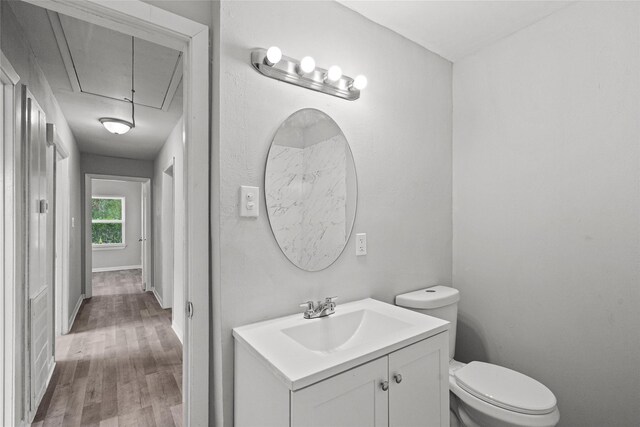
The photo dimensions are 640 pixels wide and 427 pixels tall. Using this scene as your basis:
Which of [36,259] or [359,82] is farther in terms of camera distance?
[36,259]

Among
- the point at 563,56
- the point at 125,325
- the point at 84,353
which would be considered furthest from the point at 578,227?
the point at 125,325

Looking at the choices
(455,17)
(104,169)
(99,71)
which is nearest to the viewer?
(455,17)

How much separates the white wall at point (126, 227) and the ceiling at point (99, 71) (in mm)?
4138

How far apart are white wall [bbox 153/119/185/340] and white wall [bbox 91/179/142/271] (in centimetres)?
292

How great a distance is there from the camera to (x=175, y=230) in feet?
11.0

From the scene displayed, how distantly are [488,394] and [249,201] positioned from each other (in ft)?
4.44

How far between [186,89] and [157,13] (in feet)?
0.86

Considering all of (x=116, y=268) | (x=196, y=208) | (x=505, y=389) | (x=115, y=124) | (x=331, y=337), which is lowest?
(x=116, y=268)

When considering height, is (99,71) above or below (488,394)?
above

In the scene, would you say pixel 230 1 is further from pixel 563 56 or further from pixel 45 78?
pixel 45 78

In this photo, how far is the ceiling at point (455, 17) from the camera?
1562 mm

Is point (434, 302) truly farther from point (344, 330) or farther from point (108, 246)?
point (108, 246)

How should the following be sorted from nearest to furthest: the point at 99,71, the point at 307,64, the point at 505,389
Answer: the point at 307,64 < the point at 505,389 < the point at 99,71

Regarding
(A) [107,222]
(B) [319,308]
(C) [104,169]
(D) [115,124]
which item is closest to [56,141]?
(D) [115,124]
